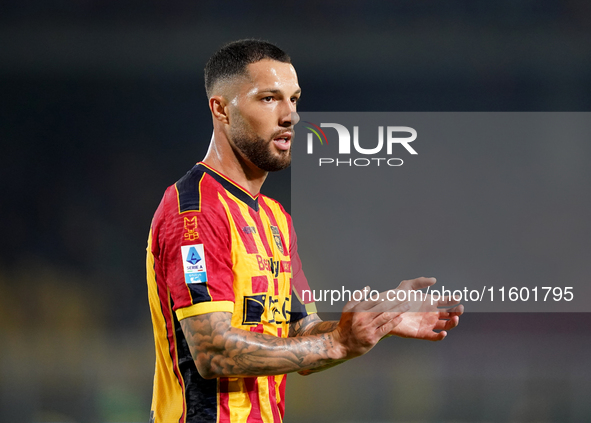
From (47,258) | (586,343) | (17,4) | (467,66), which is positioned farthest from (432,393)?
(17,4)

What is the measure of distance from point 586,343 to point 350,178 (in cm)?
223

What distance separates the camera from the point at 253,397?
4.72ft

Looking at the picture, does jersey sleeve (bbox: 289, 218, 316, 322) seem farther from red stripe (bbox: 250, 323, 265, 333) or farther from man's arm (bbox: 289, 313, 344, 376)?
red stripe (bbox: 250, 323, 265, 333)

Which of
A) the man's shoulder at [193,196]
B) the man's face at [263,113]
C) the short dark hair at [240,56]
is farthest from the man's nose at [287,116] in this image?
the man's shoulder at [193,196]

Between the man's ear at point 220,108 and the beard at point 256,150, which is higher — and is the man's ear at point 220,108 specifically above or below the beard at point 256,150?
above

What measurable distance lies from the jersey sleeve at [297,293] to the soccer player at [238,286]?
0.10ft

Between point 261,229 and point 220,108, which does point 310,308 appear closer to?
point 261,229

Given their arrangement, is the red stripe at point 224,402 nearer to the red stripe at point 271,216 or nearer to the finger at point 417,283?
the red stripe at point 271,216

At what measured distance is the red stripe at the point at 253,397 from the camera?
1.42 metres

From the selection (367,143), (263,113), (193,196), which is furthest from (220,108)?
(367,143)

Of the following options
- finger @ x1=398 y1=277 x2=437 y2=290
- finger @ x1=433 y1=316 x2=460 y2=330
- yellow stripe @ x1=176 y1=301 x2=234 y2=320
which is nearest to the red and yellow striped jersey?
yellow stripe @ x1=176 y1=301 x2=234 y2=320

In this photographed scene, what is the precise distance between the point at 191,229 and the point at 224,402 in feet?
1.50

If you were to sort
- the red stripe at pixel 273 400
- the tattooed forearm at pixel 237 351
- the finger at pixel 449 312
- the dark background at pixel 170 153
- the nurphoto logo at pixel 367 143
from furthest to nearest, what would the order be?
the dark background at pixel 170 153 < the nurphoto logo at pixel 367 143 < the finger at pixel 449 312 < the red stripe at pixel 273 400 < the tattooed forearm at pixel 237 351

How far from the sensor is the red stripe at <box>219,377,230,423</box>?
4.51ft
